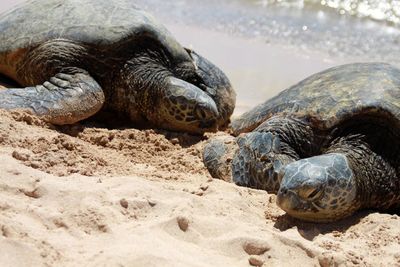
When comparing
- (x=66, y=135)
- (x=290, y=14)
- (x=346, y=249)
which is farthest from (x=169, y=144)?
(x=290, y=14)

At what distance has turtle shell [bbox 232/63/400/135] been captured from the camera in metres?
4.15

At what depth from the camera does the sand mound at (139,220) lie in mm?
2895

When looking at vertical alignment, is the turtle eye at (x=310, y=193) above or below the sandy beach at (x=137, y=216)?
above

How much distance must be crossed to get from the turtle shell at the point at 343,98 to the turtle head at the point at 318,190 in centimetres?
42

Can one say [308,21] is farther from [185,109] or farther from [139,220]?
[139,220]

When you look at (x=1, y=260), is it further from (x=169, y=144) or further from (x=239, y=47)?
(x=239, y=47)

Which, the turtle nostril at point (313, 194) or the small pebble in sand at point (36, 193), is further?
the turtle nostril at point (313, 194)

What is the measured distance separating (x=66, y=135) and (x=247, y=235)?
5.54 feet

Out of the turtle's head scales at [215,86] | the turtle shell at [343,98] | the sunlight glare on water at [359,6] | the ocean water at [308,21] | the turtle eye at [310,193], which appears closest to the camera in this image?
the turtle eye at [310,193]

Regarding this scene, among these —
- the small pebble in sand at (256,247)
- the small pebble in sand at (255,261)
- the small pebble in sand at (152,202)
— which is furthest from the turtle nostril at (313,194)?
the small pebble in sand at (152,202)

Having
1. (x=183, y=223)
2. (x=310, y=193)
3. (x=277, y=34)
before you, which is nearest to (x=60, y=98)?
(x=183, y=223)

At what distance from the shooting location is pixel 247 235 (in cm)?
332

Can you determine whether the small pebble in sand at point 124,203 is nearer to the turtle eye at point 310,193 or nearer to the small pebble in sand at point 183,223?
the small pebble in sand at point 183,223

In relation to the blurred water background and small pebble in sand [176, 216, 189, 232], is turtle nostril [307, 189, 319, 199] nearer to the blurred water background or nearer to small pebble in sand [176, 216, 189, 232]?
small pebble in sand [176, 216, 189, 232]
